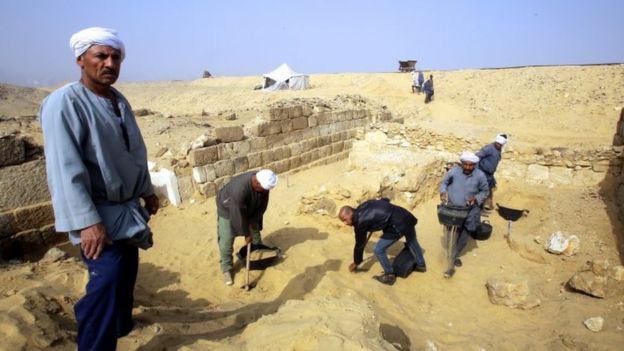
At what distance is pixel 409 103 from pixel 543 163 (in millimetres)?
12965

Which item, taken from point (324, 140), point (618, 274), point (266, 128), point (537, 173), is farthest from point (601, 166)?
point (266, 128)

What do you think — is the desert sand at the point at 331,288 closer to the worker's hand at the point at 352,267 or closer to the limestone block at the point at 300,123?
the worker's hand at the point at 352,267

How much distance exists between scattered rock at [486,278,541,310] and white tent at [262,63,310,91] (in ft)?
77.4

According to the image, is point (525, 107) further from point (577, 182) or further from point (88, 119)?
point (88, 119)

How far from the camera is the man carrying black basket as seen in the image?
5.23m

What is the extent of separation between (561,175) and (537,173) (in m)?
0.47

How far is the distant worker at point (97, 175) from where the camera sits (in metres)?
1.73

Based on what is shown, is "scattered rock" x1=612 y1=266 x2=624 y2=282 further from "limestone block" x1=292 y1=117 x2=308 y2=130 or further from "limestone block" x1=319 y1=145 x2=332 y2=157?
"limestone block" x1=319 y1=145 x2=332 y2=157

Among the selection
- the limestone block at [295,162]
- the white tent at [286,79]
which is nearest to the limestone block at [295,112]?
the limestone block at [295,162]

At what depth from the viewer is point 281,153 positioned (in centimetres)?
935

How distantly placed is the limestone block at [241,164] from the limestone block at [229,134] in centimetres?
45

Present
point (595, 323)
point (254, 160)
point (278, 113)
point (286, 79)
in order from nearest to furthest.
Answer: point (595, 323)
point (254, 160)
point (278, 113)
point (286, 79)

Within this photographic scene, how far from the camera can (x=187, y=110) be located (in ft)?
84.9

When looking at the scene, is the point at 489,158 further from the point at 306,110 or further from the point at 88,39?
the point at 88,39
